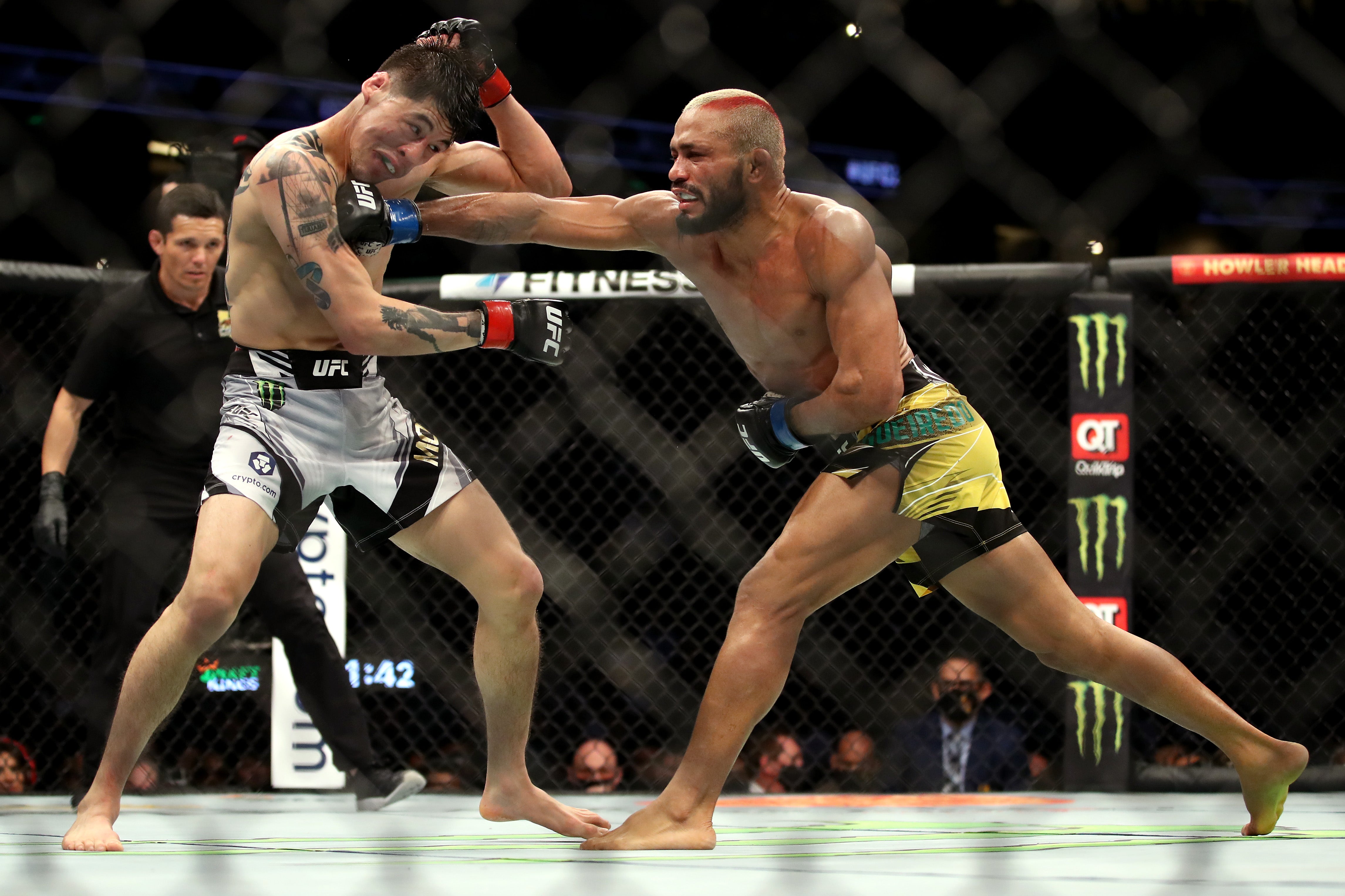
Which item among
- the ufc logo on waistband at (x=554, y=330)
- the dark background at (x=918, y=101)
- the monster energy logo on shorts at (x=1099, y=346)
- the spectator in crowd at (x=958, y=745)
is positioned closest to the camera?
the ufc logo on waistband at (x=554, y=330)

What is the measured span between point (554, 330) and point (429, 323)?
173 millimetres

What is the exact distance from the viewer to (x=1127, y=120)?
4785mm

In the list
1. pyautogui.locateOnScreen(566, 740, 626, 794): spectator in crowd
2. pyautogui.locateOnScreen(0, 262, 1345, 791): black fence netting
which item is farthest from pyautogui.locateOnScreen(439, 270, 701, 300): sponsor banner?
pyautogui.locateOnScreen(566, 740, 626, 794): spectator in crowd

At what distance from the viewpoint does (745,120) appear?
1.82 meters

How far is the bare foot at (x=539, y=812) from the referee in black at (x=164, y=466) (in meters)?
0.71

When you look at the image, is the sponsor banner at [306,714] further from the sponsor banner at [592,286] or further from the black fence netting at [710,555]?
the sponsor banner at [592,286]

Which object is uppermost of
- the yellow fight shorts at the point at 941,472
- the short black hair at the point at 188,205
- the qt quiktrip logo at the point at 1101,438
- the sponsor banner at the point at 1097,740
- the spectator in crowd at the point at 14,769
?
the short black hair at the point at 188,205

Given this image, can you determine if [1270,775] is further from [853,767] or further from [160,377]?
[160,377]

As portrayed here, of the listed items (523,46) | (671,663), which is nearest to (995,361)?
(671,663)

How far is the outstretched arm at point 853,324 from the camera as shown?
1774 millimetres

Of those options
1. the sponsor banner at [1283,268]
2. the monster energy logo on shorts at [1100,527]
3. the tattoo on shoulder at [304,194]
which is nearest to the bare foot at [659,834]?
the tattoo on shoulder at [304,194]

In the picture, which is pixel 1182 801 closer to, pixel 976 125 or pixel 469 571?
pixel 469 571

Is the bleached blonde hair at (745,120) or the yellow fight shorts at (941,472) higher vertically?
the bleached blonde hair at (745,120)

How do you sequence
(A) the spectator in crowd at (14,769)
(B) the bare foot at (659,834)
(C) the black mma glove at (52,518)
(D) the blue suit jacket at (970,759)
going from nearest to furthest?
1. (B) the bare foot at (659,834)
2. (C) the black mma glove at (52,518)
3. (A) the spectator in crowd at (14,769)
4. (D) the blue suit jacket at (970,759)
